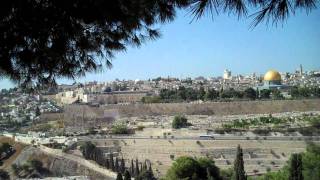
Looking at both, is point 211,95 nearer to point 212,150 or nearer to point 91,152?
point 212,150

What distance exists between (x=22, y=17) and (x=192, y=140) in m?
23.9

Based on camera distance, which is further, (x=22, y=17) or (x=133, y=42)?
(x=133, y=42)

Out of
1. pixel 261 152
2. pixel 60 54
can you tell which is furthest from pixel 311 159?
pixel 60 54

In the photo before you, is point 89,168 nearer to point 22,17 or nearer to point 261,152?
point 261,152

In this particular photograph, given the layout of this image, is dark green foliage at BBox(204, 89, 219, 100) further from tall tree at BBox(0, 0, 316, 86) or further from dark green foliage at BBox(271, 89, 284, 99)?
tall tree at BBox(0, 0, 316, 86)

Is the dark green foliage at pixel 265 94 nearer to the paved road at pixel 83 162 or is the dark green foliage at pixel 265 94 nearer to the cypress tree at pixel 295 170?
the paved road at pixel 83 162

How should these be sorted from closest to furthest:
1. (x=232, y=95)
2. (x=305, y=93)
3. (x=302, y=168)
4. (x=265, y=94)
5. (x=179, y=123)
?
(x=302, y=168), (x=179, y=123), (x=305, y=93), (x=265, y=94), (x=232, y=95)

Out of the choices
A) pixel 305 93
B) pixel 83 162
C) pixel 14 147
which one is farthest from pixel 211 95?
pixel 83 162

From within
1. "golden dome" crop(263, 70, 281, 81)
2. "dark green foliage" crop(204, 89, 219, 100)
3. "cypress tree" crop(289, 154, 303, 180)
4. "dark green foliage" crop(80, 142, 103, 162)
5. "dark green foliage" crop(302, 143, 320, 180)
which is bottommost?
"dark green foliage" crop(80, 142, 103, 162)

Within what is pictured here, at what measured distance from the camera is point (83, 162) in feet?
78.9

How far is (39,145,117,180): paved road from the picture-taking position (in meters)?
20.9

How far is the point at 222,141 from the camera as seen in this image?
2528 centimetres

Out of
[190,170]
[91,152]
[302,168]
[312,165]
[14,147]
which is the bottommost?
[14,147]

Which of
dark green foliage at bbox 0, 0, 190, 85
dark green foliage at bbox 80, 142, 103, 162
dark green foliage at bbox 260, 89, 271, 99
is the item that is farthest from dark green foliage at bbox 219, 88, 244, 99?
dark green foliage at bbox 0, 0, 190, 85
